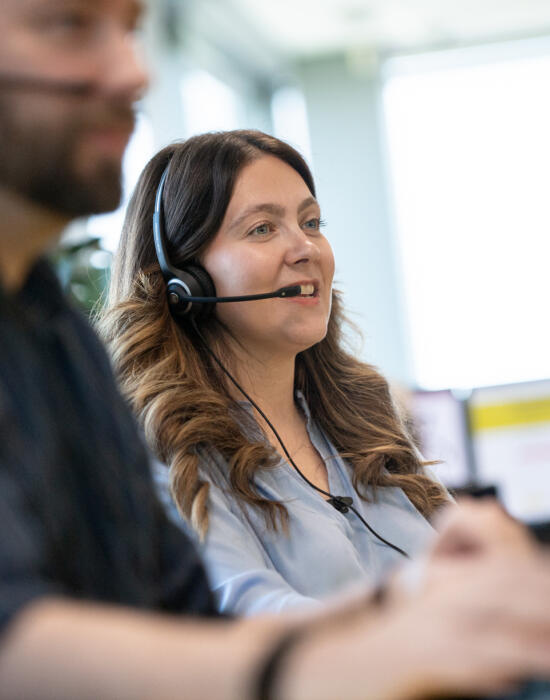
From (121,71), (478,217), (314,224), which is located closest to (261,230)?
(314,224)

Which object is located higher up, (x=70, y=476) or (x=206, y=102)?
(x=206, y=102)

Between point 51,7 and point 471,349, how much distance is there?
18.3 feet

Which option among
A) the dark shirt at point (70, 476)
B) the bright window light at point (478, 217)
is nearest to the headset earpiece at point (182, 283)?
the dark shirt at point (70, 476)

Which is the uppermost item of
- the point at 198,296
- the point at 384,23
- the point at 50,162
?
the point at 384,23

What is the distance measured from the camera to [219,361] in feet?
5.01

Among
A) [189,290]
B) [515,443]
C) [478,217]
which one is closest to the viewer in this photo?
[189,290]

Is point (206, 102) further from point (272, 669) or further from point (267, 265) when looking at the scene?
point (272, 669)

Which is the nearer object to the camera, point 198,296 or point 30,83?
point 30,83

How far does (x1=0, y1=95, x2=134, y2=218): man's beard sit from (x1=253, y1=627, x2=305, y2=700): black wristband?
1.09 ft

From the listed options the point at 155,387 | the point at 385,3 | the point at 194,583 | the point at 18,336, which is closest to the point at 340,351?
the point at 155,387

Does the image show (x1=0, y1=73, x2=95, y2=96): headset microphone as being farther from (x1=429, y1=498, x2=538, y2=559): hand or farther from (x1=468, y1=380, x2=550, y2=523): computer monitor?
(x1=468, y1=380, x2=550, y2=523): computer monitor

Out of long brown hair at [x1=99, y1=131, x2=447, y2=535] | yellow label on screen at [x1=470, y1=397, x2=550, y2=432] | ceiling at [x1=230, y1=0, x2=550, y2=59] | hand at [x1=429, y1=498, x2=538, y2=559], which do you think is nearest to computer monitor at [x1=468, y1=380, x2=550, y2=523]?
yellow label on screen at [x1=470, y1=397, x2=550, y2=432]

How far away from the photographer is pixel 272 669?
479 millimetres

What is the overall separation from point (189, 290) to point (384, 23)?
4.62 m
